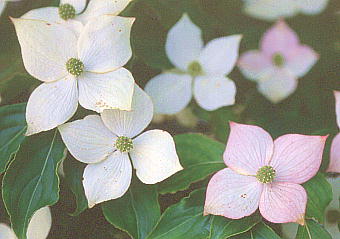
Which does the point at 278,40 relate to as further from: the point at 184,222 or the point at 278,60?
the point at 184,222

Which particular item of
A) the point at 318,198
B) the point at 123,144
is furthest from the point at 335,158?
the point at 123,144

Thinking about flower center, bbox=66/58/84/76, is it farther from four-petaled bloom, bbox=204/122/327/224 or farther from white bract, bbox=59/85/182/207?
four-petaled bloom, bbox=204/122/327/224

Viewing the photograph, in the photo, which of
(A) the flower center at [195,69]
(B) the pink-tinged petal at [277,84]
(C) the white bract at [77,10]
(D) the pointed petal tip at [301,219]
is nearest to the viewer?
(D) the pointed petal tip at [301,219]

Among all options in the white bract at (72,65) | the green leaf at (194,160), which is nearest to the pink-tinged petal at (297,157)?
the green leaf at (194,160)

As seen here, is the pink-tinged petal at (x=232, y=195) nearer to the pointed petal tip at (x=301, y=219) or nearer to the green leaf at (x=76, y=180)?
the pointed petal tip at (x=301, y=219)

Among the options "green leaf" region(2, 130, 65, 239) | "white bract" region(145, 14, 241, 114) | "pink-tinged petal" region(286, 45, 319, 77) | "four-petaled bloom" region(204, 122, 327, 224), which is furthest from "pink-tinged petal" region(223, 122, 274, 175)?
"pink-tinged petal" region(286, 45, 319, 77)

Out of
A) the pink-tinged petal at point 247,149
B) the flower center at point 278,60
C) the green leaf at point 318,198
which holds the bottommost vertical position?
the green leaf at point 318,198

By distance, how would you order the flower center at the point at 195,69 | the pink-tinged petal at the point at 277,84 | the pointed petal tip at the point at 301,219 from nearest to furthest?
1. the pointed petal tip at the point at 301,219
2. the flower center at the point at 195,69
3. the pink-tinged petal at the point at 277,84
